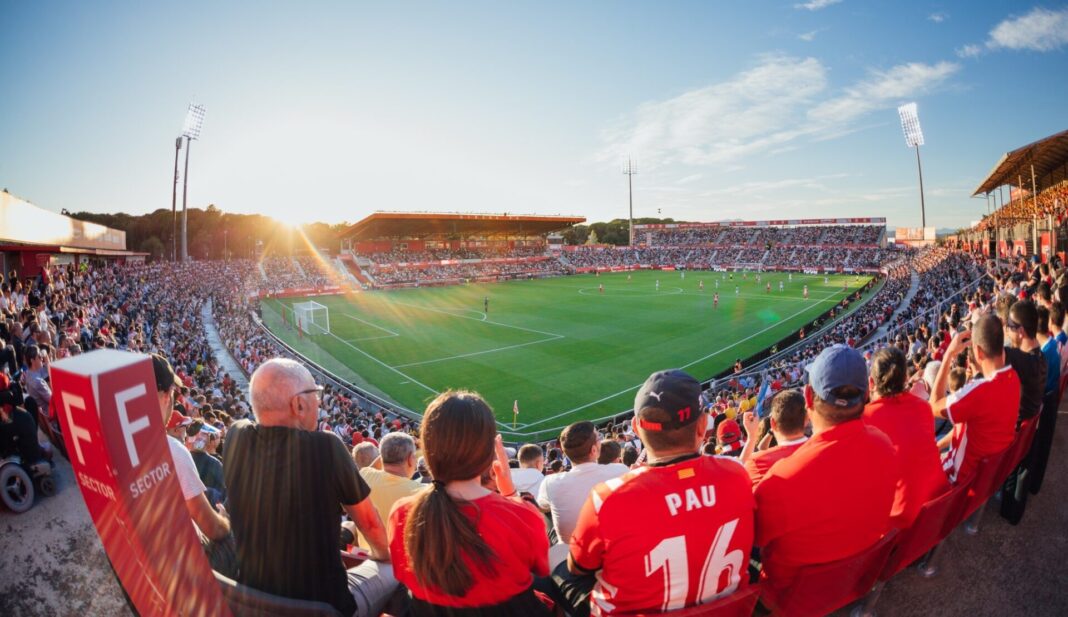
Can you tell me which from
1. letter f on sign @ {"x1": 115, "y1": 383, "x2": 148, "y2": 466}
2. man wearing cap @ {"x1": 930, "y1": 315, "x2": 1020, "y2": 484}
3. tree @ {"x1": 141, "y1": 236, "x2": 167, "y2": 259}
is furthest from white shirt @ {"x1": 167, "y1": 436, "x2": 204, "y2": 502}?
tree @ {"x1": 141, "y1": 236, "x2": 167, "y2": 259}

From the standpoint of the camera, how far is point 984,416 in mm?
3781

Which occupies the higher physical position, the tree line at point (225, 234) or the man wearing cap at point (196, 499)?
the tree line at point (225, 234)

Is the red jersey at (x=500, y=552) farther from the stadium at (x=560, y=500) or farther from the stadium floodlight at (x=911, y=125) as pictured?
the stadium floodlight at (x=911, y=125)

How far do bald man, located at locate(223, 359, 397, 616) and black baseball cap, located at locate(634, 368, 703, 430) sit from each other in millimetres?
1458

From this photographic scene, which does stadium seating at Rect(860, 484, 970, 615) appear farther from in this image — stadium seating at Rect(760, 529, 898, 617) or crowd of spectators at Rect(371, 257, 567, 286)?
crowd of spectators at Rect(371, 257, 567, 286)

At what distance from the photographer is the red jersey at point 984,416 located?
3.77 metres

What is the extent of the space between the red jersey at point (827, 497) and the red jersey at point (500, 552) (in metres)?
1.22

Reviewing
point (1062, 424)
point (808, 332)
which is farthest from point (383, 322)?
point (1062, 424)

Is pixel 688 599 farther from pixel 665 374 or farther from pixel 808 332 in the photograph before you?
pixel 808 332

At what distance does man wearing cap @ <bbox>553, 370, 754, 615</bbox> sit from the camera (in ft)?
7.55

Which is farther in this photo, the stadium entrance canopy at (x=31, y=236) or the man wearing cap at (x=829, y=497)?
the stadium entrance canopy at (x=31, y=236)

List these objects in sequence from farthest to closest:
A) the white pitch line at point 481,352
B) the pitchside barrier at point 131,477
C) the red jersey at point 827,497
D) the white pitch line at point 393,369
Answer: the white pitch line at point 481,352, the white pitch line at point 393,369, the red jersey at point 827,497, the pitchside barrier at point 131,477

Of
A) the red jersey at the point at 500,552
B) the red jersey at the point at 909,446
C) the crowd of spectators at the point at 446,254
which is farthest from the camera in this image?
the crowd of spectators at the point at 446,254

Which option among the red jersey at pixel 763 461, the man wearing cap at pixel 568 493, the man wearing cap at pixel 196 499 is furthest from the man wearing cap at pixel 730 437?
the man wearing cap at pixel 196 499
